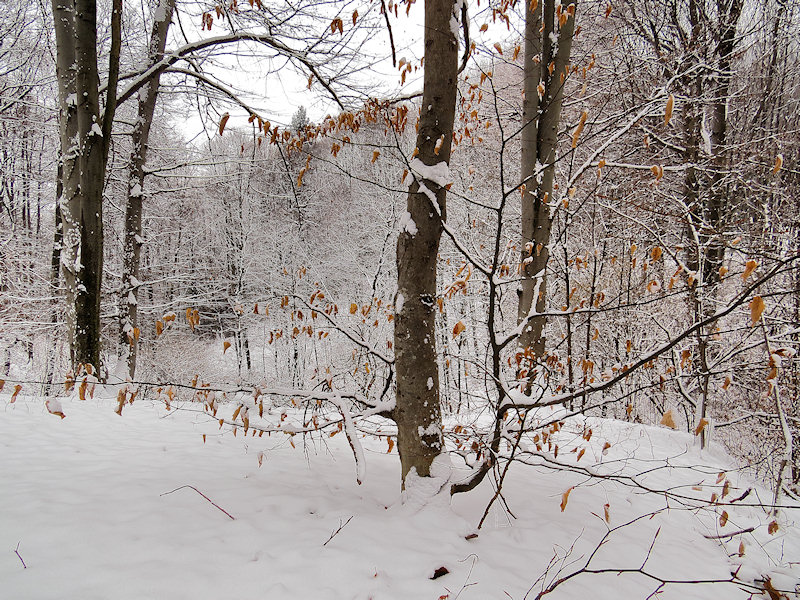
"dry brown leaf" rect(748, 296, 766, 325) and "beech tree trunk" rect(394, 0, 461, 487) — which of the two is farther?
"beech tree trunk" rect(394, 0, 461, 487)

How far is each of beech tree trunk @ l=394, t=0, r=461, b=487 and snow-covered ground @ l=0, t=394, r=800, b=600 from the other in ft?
1.40

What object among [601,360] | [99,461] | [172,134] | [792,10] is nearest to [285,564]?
[99,461]

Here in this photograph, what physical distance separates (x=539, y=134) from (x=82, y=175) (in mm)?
4393

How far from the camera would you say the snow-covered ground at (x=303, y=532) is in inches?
67.0

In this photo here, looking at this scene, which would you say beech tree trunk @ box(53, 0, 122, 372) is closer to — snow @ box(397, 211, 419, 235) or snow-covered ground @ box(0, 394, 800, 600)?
snow-covered ground @ box(0, 394, 800, 600)

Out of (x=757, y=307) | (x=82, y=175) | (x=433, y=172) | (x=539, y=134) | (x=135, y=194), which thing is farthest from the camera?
(x=135, y=194)

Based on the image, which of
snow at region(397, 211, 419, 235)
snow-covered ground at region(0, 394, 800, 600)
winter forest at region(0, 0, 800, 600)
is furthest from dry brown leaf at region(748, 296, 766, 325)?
snow at region(397, 211, 419, 235)

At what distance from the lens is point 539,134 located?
4.16 metres

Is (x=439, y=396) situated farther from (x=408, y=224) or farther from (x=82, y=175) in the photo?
(x=82, y=175)

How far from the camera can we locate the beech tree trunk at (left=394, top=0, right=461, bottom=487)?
2465 mm

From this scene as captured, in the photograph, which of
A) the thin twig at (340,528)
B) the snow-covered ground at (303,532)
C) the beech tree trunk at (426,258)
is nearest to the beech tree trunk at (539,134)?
the snow-covered ground at (303,532)

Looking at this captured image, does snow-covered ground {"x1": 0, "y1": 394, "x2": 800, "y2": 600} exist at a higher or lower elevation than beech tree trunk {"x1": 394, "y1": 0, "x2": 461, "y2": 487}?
lower

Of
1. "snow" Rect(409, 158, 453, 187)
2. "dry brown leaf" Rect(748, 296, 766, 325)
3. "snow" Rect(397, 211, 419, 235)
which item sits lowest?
"dry brown leaf" Rect(748, 296, 766, 325)

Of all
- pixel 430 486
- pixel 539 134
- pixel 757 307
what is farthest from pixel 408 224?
pixel 539 134
